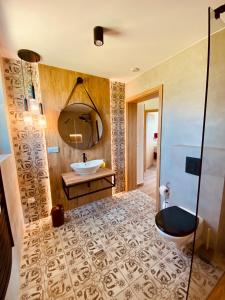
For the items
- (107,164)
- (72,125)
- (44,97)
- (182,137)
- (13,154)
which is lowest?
(107,164)

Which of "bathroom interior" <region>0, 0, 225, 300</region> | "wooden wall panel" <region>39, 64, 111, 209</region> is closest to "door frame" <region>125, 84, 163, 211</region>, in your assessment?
"bathroom interior" <region>0, 0, 225, 300</region>

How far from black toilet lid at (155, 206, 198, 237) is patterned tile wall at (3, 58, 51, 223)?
1797mm

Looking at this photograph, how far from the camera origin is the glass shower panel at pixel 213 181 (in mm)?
1272

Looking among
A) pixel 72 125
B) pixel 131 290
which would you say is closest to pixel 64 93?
pixel 72 125

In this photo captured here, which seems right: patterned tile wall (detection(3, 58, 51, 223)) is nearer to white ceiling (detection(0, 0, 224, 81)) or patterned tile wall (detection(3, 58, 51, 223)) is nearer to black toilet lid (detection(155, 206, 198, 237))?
white ceiling (detection(0, 0, 224, 81))

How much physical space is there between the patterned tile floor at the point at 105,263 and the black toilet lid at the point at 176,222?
0.40 meters

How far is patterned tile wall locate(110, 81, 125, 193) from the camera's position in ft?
8.93

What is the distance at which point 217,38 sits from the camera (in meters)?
1.34

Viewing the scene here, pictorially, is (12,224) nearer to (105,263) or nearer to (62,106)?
(105,263)

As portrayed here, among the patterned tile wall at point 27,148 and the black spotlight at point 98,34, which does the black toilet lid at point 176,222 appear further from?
the black spotlight at point 98,34

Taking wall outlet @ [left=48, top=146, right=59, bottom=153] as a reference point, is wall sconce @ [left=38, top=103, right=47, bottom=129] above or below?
above

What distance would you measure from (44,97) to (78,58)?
0.76 m

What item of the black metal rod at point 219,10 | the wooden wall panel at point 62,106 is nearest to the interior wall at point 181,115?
the black metal rod at point 219,10

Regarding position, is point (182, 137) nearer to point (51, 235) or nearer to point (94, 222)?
→ point (94, 222)
